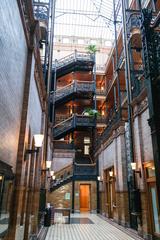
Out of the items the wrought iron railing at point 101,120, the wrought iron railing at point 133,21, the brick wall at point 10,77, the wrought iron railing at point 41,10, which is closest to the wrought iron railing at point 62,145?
the wrought iron railing at point 101,120

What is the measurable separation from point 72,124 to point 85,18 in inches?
536

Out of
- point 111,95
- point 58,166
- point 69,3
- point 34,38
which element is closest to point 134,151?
point 34,38

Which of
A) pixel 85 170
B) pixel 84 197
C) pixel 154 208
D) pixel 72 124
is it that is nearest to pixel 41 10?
pixel 154 208

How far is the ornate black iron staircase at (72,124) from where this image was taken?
70.9 feet

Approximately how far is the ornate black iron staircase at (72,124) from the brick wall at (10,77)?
55.5 ft

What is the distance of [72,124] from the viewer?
72.9 feet

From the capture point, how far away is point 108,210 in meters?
14.8

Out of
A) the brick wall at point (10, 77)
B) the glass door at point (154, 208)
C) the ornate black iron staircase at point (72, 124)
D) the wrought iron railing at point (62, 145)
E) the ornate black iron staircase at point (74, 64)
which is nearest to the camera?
the brick wall at point (10, 77)

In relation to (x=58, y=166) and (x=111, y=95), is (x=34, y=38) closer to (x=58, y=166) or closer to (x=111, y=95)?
(x=58, y=166)

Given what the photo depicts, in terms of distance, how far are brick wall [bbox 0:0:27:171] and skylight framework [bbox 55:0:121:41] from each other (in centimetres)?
1715

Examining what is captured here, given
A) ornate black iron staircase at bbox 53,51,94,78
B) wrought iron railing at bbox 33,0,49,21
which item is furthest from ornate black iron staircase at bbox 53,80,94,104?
wrought iron railing at bbox 33,0,49,21

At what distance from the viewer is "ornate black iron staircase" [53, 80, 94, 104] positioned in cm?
2322

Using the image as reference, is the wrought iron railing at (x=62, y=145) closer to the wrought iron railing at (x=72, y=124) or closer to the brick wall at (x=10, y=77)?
the wrought iron railing at (x=72, y=124)

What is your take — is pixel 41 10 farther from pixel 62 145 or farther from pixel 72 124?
pixel 62 145
